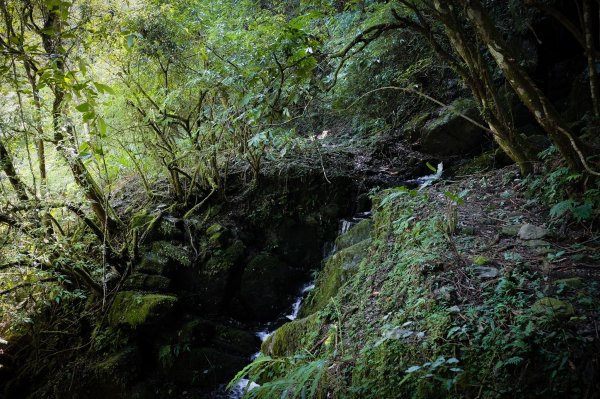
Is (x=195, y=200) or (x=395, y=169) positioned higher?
(x=195, y=200)

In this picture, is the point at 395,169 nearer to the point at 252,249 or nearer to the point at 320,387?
the point at 252,249

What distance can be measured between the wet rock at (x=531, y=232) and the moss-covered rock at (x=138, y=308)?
5.53 metres

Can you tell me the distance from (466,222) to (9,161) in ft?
21.6

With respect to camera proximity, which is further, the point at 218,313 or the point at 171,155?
the point at 171,155

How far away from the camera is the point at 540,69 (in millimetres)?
7750

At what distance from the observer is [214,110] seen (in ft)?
25.3

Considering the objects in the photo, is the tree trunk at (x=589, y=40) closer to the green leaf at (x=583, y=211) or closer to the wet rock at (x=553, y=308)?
the green leaf at (x=583, y=211)

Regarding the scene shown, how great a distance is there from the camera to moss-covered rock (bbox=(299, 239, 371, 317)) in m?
5.06

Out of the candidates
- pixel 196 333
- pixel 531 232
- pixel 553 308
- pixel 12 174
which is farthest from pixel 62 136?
pixel 553 308

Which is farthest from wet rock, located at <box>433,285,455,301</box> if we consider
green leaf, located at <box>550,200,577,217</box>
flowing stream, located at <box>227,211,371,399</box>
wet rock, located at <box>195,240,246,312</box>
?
wet rock, located at <box>195,240,246,312</box>

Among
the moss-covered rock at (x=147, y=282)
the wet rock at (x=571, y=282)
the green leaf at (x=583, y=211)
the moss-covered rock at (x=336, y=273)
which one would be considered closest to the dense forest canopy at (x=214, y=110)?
the green leaf at (x=583, y=211)

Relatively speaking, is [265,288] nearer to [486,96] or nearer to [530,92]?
[486,96]

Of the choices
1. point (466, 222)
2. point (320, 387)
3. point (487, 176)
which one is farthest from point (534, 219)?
point (320, 387)

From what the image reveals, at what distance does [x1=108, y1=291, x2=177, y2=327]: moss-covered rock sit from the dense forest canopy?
294mm
